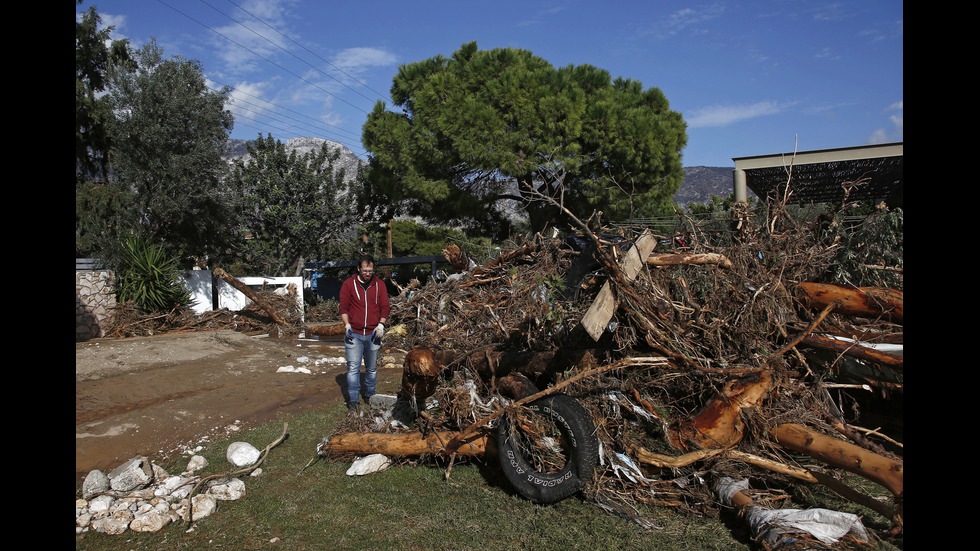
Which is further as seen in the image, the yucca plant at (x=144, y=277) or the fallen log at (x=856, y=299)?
the yucca plant at (x=144, y=277)

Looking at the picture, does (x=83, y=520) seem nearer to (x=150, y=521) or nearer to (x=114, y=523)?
(x=114, y=523)

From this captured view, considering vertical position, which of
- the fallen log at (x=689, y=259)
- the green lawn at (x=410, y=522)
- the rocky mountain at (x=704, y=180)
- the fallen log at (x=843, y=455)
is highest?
the rocky mountain at (x=704, y=180)

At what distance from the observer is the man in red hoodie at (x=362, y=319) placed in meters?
5.71

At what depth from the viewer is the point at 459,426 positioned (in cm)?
433

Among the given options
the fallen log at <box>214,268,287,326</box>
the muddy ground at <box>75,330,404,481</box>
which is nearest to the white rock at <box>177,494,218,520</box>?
the muddy ground at <box>75,330,404,481</box>

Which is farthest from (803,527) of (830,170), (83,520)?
(830,170)

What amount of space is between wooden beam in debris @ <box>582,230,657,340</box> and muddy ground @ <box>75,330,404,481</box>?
11.6 feet

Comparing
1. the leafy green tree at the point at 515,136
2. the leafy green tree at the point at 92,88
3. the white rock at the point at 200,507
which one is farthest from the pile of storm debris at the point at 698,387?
the leafy green tree at the point at 92,88

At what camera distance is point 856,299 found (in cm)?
452

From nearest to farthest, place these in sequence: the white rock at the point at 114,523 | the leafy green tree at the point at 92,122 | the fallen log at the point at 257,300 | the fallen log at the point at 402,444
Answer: the white rock at the point at 114,523
the fallen log at the point at 402,444
the fallen log at the point at 257,300
the leafy green tree at the point at 92,122

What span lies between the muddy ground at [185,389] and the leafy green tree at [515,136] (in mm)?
6012

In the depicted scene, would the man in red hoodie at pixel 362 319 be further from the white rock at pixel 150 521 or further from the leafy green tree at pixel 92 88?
the leafy green tree at pixel 92 88

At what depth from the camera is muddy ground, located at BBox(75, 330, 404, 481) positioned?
16.8ft

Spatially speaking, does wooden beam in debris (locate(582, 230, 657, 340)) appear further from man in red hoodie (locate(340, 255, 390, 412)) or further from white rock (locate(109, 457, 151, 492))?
white rock (locate(109, 457, 151, 492))
